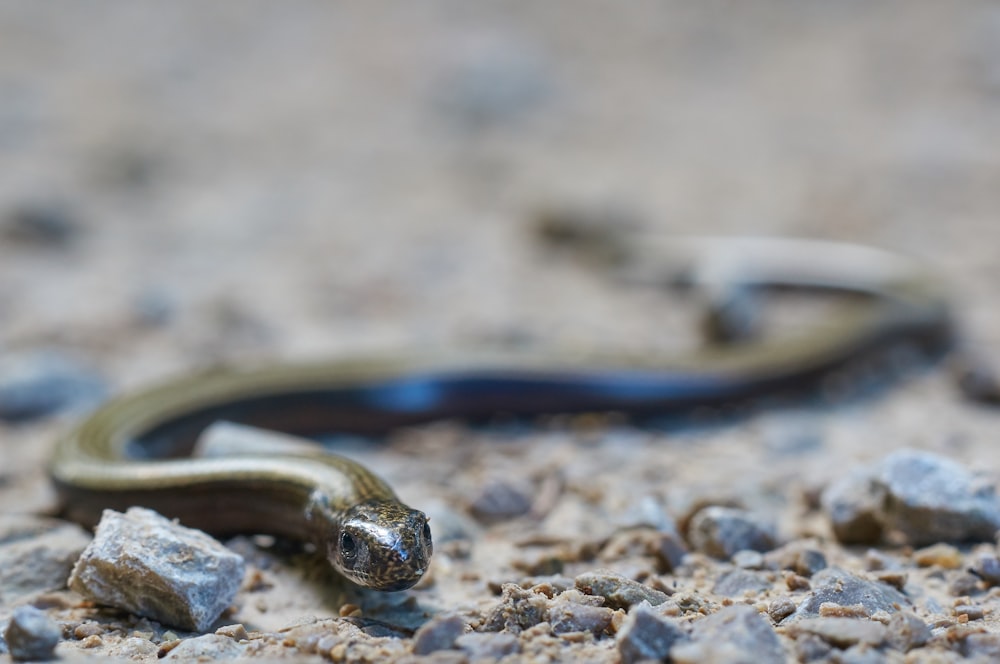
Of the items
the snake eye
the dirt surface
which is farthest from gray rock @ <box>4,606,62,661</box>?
the snake eye

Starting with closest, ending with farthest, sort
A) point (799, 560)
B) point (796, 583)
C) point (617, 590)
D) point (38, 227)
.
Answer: point (617, 590)
point (796, 583)
point (799, 560)
point (38, 227)

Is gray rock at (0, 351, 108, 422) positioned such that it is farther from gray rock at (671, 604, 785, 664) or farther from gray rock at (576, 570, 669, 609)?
gray rock at (671, 604, 785, 664)

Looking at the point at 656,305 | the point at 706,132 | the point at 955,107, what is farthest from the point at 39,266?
the point at 955,107

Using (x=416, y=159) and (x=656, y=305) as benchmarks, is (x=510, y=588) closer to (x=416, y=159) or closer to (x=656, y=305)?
(x=656, y=305)

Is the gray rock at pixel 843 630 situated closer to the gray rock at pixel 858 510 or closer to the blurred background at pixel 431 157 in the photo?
the gray rock at pixel 858 510

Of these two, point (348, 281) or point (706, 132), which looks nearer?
point (348, 281)

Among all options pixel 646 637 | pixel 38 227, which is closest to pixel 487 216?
pixel 38 227

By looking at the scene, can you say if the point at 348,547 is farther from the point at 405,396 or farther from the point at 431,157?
the point at 431,157
